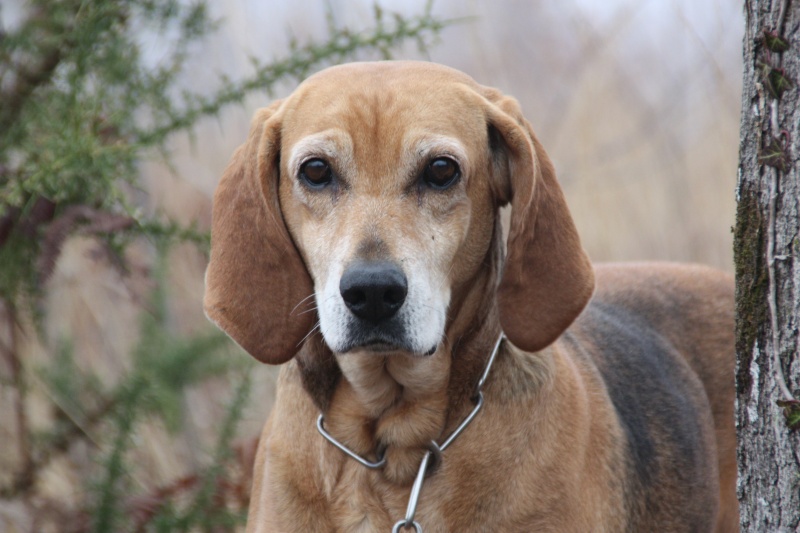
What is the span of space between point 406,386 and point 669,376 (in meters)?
1.34

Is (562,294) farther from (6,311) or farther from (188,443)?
(188,443)

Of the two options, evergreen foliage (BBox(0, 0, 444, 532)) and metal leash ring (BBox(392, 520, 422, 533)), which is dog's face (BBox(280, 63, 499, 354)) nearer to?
metal leash ring (BBox(392, 520, 422, 533))

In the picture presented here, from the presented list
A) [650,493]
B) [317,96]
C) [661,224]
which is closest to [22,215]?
[317,96]

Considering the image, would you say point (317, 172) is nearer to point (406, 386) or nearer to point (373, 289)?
point (373, 289)

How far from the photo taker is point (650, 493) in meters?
3.44

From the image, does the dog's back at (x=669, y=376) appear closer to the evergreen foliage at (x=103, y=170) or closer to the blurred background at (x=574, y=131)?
the evergreen foliage at (x=103, y=170)

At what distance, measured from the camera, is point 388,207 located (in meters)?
2.86

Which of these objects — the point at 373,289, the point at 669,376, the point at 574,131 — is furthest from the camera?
the point at 574,131

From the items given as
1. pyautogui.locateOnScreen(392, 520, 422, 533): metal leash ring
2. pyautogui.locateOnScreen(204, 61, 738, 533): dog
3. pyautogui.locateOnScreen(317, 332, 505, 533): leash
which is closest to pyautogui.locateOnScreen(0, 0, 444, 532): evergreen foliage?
pyautogui.locateOnScreen(204, 61, 738, 533): dog

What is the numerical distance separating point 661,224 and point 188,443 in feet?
12.3

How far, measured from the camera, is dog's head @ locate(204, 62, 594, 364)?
2.88 m

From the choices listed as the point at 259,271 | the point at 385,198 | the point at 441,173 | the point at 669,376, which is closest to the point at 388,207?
the point at 385,198

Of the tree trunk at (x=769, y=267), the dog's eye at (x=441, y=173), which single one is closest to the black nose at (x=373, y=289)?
the dog's eye at (x=441, y=173)

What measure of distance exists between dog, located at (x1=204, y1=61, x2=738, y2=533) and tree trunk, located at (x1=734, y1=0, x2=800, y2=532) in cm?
63
